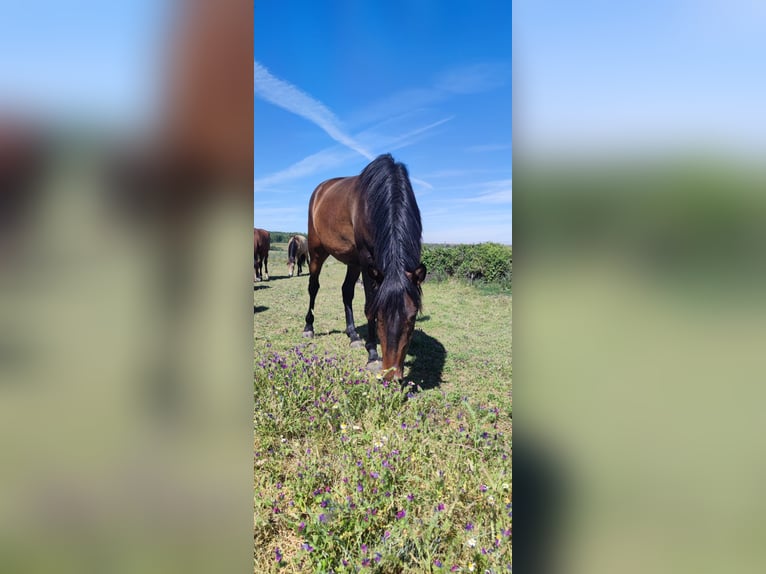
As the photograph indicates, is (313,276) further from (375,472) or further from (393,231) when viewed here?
(375,472)

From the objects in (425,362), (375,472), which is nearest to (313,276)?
(425,362)

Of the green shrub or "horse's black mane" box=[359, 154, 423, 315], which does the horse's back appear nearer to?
"horse's black mane" box=[359, 154, 423, 315]

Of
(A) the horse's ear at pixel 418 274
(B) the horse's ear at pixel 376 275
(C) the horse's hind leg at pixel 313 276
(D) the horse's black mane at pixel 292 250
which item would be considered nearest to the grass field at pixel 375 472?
(B) the horse's ear at pixel 376 275

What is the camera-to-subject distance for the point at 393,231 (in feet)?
12.5

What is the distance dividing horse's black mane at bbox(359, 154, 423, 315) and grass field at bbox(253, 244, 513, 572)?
0.79 m

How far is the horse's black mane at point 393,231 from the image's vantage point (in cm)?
344

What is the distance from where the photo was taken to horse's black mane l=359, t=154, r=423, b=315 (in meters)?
3.44

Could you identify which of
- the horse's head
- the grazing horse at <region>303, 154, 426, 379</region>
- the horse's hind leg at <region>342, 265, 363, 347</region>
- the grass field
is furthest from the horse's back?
the grass field
